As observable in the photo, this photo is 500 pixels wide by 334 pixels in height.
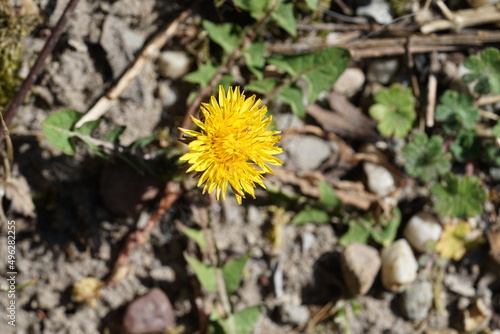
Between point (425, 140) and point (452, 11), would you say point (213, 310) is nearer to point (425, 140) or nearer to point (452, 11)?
point (425, 140)

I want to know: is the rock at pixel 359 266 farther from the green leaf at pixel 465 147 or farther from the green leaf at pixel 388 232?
the green leaf at pixel 465 147

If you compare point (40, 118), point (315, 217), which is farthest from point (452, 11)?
point (40, 118)

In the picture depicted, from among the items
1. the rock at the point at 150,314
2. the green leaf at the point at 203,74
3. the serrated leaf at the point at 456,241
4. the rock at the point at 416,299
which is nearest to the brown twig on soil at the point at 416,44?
the green leaf at the point at 203,74

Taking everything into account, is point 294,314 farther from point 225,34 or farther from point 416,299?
point 225,34

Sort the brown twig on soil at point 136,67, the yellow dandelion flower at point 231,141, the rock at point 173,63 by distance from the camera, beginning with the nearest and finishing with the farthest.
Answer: the yellow dandelion flower at point 231,141 → the brown twig on soil at point 136,67 → the rock at point 173,63

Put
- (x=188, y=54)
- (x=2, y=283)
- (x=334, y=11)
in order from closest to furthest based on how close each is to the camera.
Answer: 1. (x=2, y=283)
2. (x=188, y=54)
3. (x=334, y=11)

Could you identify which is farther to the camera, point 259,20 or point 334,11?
point 334,11

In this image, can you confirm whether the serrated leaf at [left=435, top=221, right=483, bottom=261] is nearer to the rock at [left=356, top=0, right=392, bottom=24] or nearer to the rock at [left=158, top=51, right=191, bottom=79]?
the rock at [left=356, top=0, right=392, bottom=24]
